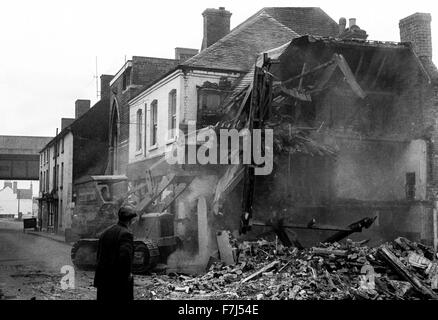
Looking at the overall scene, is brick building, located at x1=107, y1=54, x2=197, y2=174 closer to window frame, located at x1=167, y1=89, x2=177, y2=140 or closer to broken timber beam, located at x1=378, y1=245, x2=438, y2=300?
window frame, located at x1=167, y1=89, x2=177, y2=140

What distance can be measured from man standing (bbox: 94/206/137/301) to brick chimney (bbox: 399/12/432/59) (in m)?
14.2

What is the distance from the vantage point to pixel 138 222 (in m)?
14.5

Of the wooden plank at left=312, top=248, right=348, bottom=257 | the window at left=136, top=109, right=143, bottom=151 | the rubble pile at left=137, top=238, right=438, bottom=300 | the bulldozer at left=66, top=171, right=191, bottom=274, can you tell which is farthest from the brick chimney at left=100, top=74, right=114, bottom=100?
the wooden plank at left=312, top=248, right=348, bottom=257

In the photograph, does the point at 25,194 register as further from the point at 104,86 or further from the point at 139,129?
the point at 139,129

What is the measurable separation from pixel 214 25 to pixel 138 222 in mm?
11947

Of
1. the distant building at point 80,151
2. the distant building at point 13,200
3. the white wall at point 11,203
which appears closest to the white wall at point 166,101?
the distant building at point 80,151

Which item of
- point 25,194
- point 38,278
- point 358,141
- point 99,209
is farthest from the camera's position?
point 25,194

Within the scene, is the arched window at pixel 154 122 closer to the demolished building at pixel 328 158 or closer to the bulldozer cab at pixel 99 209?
the demolished building at pixel 328 158

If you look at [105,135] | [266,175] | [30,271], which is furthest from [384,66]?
[105,135]

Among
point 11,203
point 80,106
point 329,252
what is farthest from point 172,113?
point 11,203

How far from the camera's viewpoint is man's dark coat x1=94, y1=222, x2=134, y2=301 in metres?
5.86

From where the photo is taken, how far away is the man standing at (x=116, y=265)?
19.2 ft
